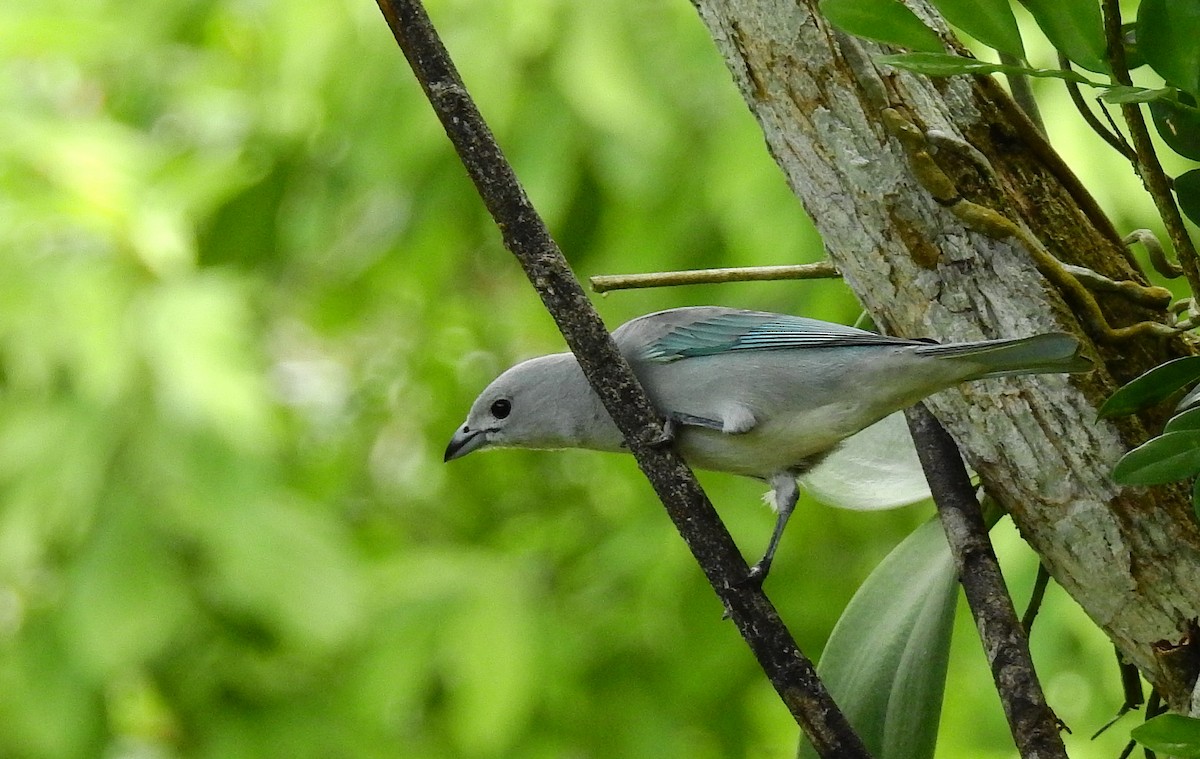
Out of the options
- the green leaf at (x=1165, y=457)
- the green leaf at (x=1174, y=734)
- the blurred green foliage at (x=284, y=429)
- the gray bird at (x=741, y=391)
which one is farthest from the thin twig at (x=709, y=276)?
the blurred green foliage at (x=284, y=429)

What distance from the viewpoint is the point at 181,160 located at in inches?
164

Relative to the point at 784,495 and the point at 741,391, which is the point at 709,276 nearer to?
the point at 741,391

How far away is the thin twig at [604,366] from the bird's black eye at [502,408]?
0.95 m

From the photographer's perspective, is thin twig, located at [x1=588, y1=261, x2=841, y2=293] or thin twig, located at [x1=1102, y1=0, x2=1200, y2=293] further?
thin twig, located at [x1=588, y1=261, x2=841, y2=293]

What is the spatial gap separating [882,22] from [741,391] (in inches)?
38.8

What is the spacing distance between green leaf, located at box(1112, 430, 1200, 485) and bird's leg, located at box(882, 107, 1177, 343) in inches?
15.1

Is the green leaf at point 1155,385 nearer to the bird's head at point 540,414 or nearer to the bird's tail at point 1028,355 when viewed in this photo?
the bird's tail at point 1028,355

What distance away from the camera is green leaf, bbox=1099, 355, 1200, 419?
55.7 inches

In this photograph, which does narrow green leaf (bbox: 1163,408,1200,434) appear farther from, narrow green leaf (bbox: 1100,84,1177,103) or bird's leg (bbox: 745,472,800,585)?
bird's leg (bbox: 745,472,800,585)

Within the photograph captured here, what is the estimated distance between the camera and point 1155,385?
1426 millimetres

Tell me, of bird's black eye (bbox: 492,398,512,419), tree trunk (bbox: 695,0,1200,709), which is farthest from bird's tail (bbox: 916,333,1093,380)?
bird's black eye (bbox: 492,398,512,419)

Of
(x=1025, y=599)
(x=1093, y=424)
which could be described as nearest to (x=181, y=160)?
(x=1025, y=599)

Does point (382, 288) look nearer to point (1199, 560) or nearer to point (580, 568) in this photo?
point (580, 568)

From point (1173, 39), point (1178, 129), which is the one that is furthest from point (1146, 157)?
point (1173, 39)
